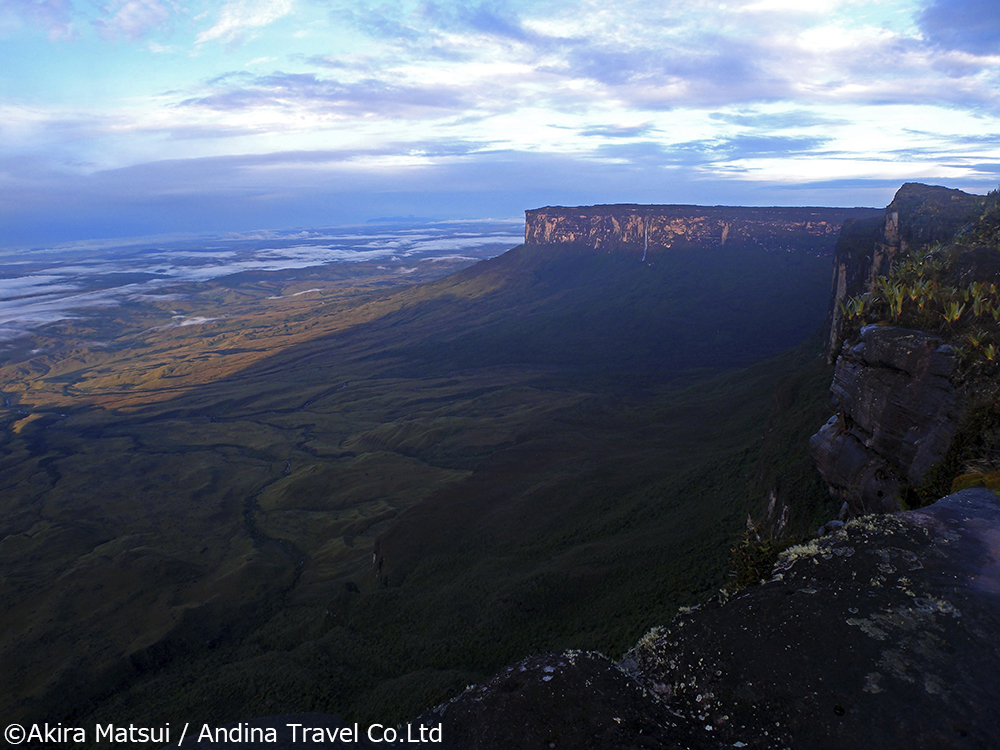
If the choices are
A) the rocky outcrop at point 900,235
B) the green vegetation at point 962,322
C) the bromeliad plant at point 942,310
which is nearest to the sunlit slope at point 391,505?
the rocky outcrop at point 900,235


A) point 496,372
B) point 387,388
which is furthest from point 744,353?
point 387,388

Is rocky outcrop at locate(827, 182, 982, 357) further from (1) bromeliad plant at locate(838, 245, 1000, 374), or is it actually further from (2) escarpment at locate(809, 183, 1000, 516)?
(2) escarpment at locate(809, 183, 1000, 516)

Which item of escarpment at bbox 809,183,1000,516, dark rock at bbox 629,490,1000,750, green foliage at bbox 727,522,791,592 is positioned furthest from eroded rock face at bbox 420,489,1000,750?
escarpment at bbox 809,183,1000,516

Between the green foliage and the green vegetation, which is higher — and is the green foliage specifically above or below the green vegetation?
below

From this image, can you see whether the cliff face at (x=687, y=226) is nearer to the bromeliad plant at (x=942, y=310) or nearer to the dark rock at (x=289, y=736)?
the bromeliad plant at (x=942, y=310)

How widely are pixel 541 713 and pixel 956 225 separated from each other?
151 ft

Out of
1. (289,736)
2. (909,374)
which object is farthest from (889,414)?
(289,736)

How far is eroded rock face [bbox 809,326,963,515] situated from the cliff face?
11937 cm

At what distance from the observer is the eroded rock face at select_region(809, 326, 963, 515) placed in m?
17.8

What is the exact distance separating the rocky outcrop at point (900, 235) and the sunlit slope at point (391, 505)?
1222 centimetres

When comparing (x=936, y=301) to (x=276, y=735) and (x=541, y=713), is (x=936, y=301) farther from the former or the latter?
(x=276, y=735)

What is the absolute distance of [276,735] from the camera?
14.5 meters

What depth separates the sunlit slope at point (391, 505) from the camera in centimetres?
3173

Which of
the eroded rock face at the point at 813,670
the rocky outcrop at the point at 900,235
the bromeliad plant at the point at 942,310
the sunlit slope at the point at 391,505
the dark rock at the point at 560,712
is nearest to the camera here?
the eroded rock face at the point at 813,670
